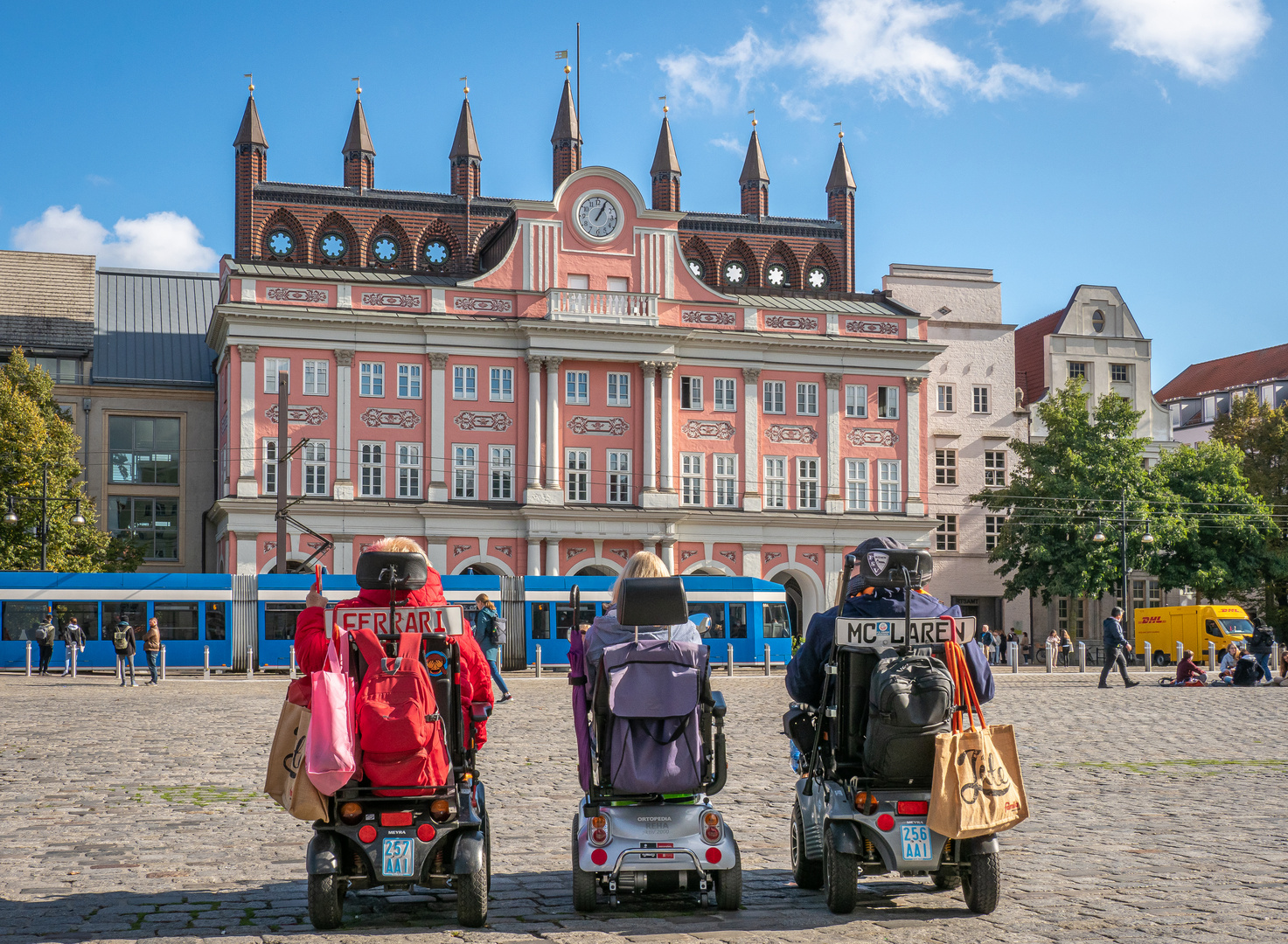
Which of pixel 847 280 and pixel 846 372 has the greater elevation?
pixel 847 280

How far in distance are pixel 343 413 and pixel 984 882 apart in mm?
47416

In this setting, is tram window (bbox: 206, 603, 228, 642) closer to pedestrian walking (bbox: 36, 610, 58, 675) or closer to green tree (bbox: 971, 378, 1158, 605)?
pedestrian walking (bbox: 36, 610, 58, 675)

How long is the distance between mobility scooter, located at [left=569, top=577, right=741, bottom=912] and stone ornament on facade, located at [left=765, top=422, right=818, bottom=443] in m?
49.8

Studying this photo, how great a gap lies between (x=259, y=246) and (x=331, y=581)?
66.6 ft

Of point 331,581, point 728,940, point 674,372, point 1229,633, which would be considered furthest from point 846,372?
point 728,940

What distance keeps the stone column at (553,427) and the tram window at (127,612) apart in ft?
50.8

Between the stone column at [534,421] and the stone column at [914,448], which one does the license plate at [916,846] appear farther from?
the stone column at [914,448]

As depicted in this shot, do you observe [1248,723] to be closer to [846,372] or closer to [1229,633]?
[1229,633]

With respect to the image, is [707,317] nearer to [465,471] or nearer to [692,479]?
[692,479]

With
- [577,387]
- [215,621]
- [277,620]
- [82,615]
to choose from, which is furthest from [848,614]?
[577,387]

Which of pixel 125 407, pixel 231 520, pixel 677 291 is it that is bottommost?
pixel 231 520

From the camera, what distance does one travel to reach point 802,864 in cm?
791

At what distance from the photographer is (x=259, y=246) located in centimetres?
6069

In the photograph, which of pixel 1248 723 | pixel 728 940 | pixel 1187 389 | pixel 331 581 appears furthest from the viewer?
pixel 1187 389
